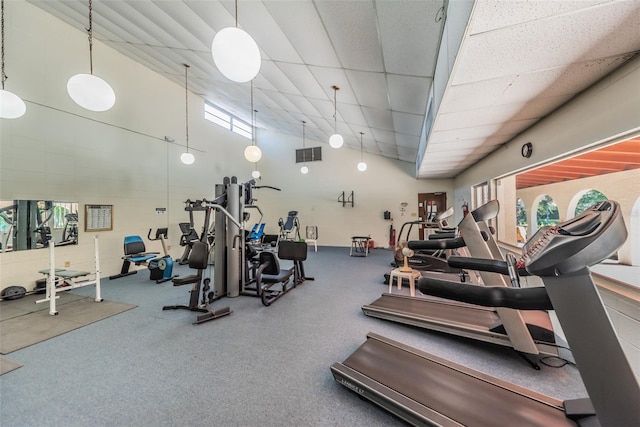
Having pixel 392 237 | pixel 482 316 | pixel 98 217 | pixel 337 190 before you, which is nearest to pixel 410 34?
pixel 482 316

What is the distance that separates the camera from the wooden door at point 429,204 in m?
7.89

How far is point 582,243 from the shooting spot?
2.07ft

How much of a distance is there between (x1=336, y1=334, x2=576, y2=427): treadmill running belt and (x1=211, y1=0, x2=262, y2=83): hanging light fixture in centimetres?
246

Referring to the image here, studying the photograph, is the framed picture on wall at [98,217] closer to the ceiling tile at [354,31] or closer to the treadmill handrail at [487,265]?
the ceiling tile at [354,31]

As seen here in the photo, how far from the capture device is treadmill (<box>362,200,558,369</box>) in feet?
6.83

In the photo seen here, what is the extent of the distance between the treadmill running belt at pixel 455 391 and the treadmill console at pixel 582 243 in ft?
4.13

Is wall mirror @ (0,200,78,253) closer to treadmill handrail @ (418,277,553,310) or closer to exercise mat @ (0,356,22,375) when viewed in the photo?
exercise mat @ (0,356,22,375)

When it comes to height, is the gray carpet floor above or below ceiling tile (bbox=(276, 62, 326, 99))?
below

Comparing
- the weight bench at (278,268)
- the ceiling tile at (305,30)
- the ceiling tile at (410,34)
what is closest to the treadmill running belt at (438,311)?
the weight bench at (278,268)

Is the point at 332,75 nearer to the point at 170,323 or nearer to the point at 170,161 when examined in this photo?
the point at 170,323

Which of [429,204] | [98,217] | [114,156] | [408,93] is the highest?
[408,93]

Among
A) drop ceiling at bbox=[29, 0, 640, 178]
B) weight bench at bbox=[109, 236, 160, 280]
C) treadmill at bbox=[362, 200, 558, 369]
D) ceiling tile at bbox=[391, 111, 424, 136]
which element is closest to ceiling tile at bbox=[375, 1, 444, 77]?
drop ceiling at bbox=[29, 0, 640, 178]

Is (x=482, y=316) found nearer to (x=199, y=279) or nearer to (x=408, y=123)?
(x=408, y=123)

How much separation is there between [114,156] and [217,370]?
534 cm
